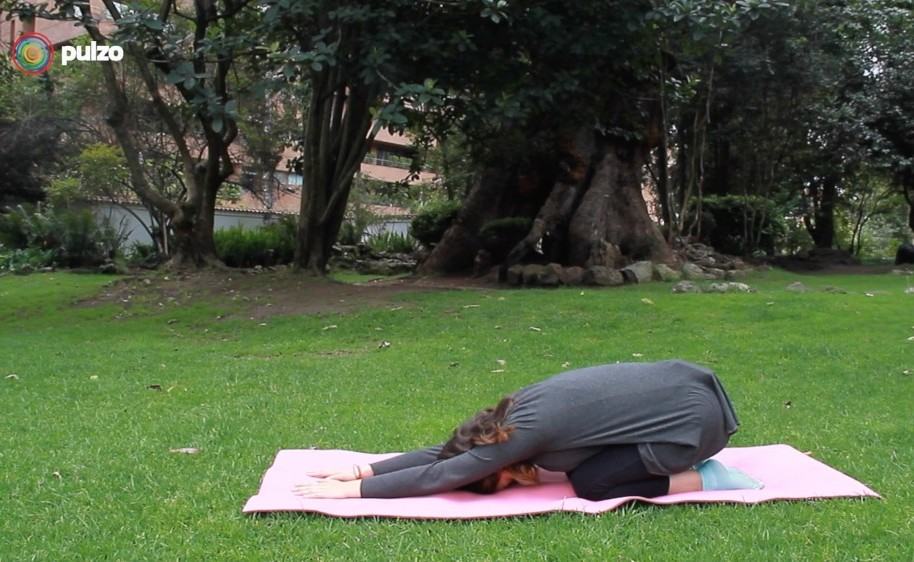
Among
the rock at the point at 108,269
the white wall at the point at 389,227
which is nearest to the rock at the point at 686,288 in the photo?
the rock at the point at 108,269

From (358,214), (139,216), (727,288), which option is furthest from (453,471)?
(358,214)

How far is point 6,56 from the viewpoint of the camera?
13789 millimetres

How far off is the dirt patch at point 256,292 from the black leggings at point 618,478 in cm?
747

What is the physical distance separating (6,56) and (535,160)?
361 inches

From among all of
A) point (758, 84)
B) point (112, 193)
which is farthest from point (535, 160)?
point (112, 193)

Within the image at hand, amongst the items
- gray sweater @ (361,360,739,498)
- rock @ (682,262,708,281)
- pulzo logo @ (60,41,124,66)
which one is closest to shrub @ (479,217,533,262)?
rock @ (682,262,708,281)

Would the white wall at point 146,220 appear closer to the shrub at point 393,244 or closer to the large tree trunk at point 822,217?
the shrub at point 393,244

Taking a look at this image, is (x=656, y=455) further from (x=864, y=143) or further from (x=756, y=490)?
(x=864, y=143)

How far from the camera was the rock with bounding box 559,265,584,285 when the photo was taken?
13.5m

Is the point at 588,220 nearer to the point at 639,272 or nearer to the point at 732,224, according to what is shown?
the point at 639,272

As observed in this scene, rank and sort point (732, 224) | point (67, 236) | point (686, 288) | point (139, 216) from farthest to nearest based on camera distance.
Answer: point (139, 216), point (732, 224), point (67, 236), point (686, 288)

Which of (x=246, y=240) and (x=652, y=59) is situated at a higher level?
(x=652, y=59)

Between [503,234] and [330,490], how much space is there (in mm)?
12749

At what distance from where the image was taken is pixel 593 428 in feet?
12.1
